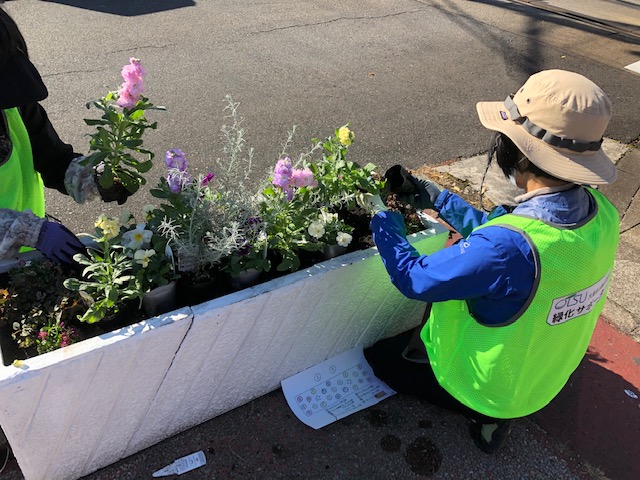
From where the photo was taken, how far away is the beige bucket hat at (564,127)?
64.6 inches

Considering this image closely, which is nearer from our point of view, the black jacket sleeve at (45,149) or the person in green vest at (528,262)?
the person in green vest at (528,262)

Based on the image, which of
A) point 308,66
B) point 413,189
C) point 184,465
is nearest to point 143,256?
point 184,465

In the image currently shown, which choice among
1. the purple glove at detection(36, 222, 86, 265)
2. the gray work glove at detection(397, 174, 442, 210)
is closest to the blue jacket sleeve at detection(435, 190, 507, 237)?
the gray work glove at detection(397, 174, 442, 210)

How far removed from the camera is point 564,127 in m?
1.66

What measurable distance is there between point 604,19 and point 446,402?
9.09 m

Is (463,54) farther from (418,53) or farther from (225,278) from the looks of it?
(225,278)

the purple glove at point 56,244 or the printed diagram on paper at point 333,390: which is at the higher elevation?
the purple glove at point 56,244

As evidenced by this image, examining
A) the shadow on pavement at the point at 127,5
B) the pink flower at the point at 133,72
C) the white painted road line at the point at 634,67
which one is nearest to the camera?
the pink flower at the point at 133,72

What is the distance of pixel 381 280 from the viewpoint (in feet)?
7.55

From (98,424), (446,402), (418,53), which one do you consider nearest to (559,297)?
(446,402)

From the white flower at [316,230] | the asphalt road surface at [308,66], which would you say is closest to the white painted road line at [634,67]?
the asphalt road surface at [308,66]

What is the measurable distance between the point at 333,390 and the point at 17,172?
150 centimetres

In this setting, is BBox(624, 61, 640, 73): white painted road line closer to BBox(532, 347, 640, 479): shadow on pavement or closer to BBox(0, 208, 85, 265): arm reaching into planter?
BBox(532, 347, 640, 479): shadow on pavement

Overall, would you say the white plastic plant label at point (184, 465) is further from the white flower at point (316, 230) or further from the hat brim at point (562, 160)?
the hat brim at point (562, 160)
